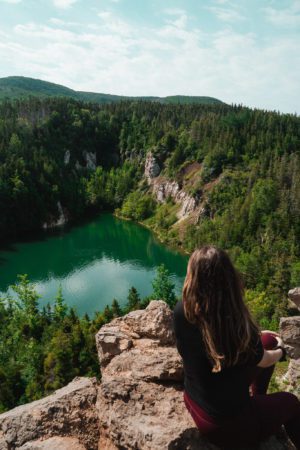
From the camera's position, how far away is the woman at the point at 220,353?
4.60 m

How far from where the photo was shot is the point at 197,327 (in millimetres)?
4734

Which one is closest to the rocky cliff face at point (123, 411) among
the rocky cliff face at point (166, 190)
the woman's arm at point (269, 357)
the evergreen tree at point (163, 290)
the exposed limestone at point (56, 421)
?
the exposed limestone at point (56, 421)

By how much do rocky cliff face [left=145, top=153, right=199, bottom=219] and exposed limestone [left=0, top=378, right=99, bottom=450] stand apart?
308 feet

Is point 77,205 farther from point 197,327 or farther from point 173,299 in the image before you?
point 197,327

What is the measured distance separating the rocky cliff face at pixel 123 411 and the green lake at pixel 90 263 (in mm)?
46660

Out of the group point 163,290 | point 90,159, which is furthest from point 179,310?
point 90,159

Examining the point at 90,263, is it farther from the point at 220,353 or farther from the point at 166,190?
the point at 220,353

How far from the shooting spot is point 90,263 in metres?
76.4

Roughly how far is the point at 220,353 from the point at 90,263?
2880 inches

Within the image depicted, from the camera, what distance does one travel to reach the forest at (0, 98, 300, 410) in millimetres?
41500

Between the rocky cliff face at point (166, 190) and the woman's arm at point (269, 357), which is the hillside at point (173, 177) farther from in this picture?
the woman's arm at point (269, 357)

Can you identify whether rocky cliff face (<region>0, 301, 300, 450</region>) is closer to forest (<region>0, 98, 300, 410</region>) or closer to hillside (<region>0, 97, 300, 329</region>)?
forest (<region>0, 98, 300, 410</region>)

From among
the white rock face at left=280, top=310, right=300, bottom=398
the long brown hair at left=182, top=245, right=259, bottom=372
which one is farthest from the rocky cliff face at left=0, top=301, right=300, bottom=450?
the white rock face at left=280, top=310, right=300, bottom=398

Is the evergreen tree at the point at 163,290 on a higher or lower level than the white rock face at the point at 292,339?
lower
